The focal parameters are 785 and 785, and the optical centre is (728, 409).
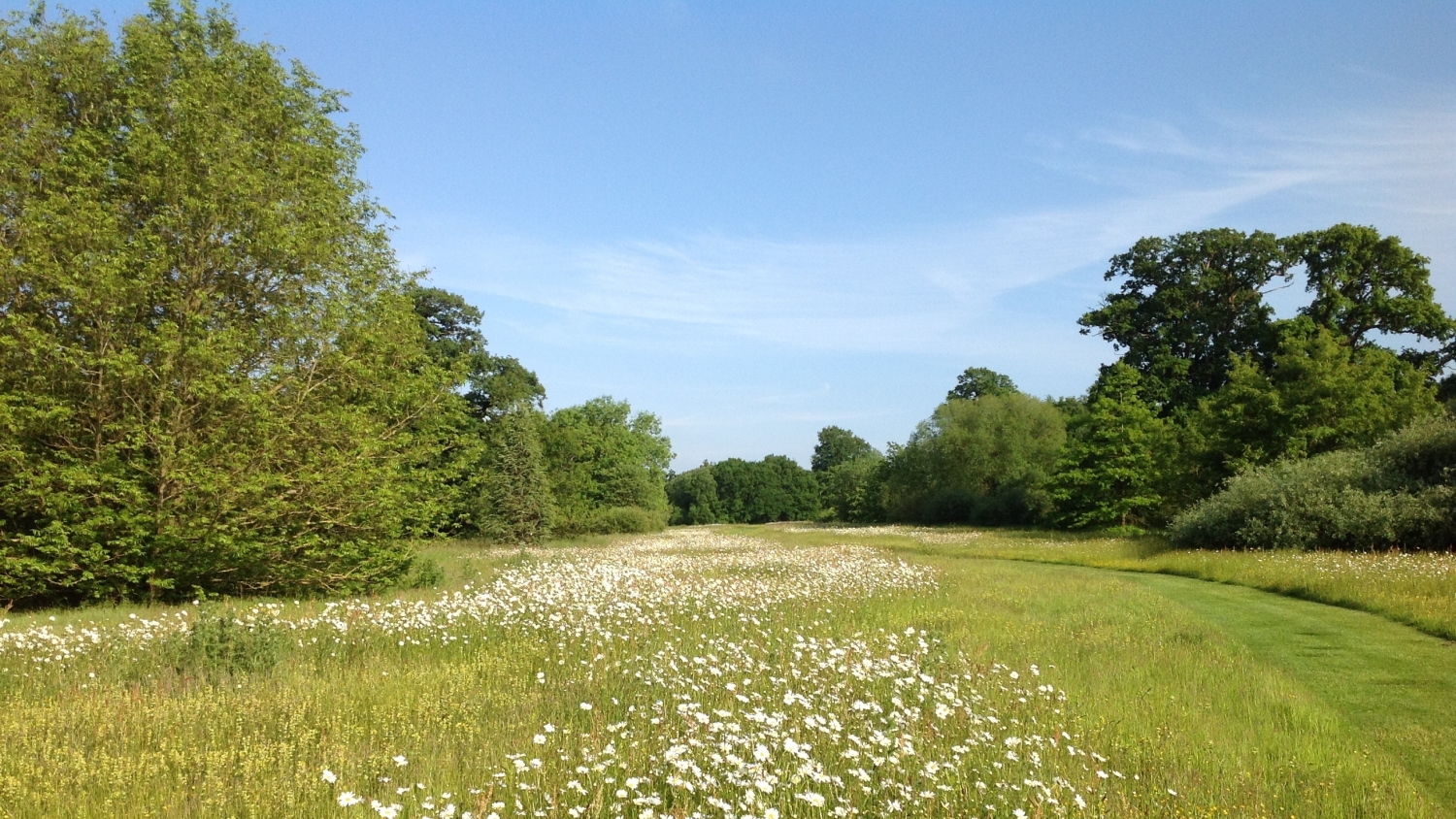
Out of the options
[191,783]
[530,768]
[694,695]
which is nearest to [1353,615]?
[694,695]

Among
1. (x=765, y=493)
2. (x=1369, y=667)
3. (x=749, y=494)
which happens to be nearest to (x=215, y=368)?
Result: (x=1369, y=667)

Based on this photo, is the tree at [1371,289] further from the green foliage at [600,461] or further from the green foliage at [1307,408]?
the green foliage at [600,461]

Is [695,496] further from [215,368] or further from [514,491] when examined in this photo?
[215,368]

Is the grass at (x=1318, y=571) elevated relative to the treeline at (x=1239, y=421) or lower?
lower

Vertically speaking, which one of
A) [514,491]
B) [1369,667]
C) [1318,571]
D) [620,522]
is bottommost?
[620,522]

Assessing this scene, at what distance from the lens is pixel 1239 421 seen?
36.9 meters

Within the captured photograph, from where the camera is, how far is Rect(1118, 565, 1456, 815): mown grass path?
7.41 meters

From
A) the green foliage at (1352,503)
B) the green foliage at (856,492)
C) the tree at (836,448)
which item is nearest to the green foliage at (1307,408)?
the green foliage at (1352,503)

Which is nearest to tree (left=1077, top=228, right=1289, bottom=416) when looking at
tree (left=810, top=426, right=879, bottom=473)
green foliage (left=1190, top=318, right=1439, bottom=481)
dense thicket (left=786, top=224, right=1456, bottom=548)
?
dense thicket (left=786, top=224, right=1456, bottom=548)

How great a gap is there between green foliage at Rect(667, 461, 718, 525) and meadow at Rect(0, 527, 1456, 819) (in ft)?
347

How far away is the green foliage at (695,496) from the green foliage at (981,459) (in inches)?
1951

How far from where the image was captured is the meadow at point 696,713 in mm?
4992

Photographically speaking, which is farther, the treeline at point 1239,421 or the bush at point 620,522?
the bush at point 620,522

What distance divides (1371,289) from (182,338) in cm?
5756
